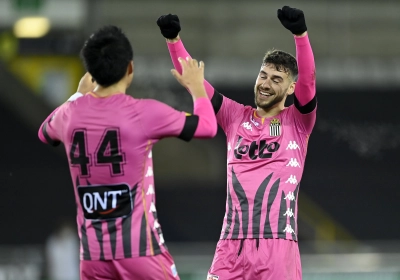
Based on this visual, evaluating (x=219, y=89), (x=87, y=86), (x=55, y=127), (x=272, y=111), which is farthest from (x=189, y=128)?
(x=219, y=89)

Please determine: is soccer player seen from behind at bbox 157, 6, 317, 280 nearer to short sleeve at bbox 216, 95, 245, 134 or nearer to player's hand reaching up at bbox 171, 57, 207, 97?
short sleeve at bbox 216, 95, 245, 134

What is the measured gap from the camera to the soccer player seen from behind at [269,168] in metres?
5.75

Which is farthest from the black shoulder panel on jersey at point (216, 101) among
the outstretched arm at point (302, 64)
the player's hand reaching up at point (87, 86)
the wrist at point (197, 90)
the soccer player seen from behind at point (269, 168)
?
the wrist at point (197, 90)

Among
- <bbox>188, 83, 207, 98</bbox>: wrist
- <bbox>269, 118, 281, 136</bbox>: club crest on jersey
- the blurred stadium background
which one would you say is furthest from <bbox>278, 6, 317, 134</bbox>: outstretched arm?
the blurred stadium background

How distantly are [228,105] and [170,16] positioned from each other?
85 cm

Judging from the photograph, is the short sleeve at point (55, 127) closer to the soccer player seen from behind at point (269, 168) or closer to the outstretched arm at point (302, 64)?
the soccer player seen from behind at point (269, 168)

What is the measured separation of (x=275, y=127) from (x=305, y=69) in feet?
1.81

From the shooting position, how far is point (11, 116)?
19.1m

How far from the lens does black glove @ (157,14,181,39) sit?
19.6 feet

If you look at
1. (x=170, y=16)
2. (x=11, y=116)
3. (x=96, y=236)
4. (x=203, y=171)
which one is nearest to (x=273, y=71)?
(x=170, y=16)

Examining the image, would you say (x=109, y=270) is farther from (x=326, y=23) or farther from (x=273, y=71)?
(x=326, y=23)

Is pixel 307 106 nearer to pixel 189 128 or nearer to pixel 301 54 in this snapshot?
pixel 301 54

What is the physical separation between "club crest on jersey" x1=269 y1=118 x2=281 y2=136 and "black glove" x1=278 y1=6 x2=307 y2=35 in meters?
0.74

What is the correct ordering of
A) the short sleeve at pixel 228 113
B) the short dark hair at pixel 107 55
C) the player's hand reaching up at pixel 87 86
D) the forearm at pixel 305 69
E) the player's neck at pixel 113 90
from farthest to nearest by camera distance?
the short sleeve at pixel 228 113 < the forearm at pixel 305 69 < the player's hand reaching up at pixel 87 86 < the player's neck at pixel 113 90 < the short dark hair at pixel 107 55
